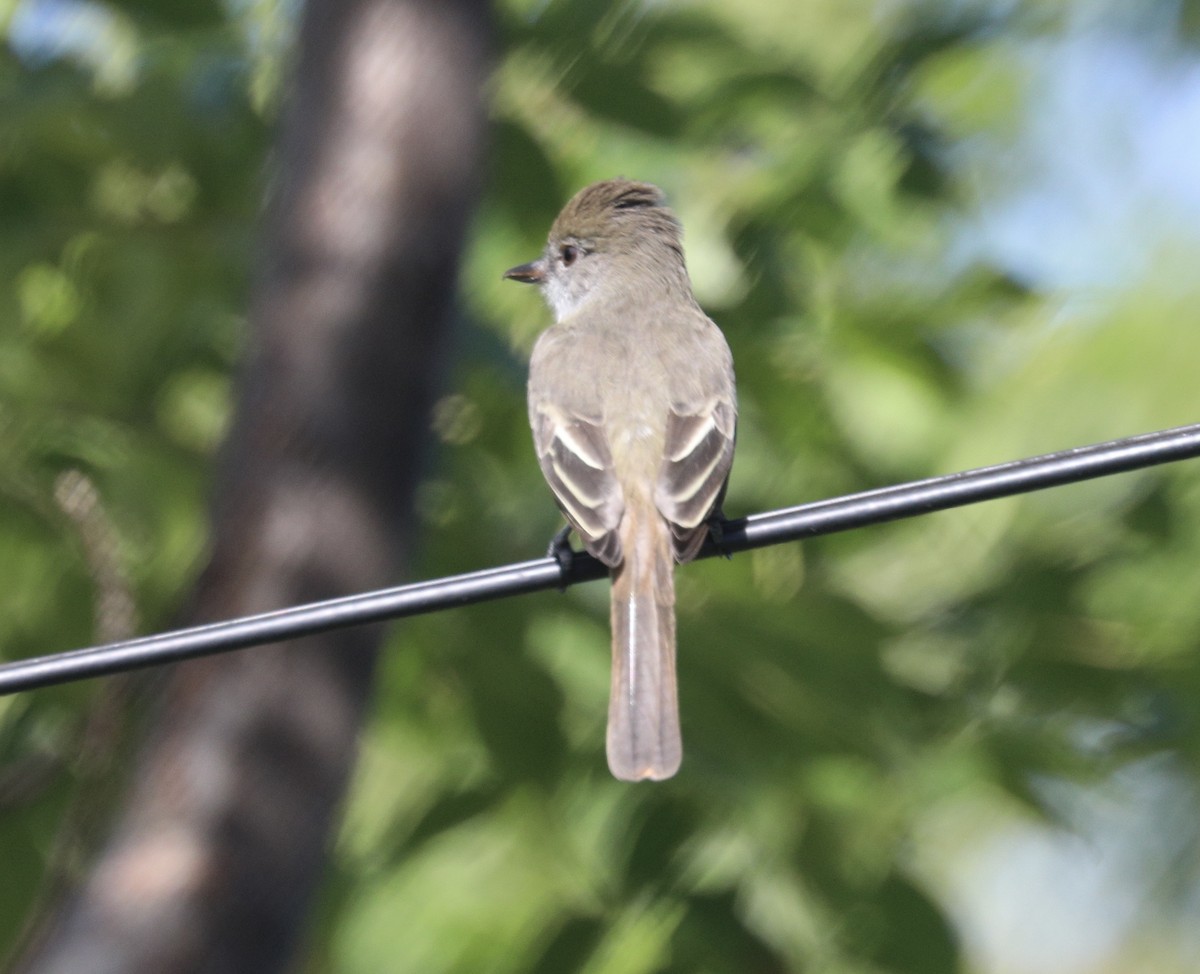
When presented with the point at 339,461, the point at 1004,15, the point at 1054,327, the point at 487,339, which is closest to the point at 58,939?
the point at 339,461

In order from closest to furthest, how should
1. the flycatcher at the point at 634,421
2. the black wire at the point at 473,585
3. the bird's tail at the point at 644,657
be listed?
the black wire at the point at 473,585 → the bird's tail at the point at 644,657 → the flycatcher at the point at 634,421

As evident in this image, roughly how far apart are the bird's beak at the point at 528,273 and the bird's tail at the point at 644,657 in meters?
1.31

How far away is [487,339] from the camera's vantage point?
5.12 m

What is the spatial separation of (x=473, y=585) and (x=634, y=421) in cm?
161

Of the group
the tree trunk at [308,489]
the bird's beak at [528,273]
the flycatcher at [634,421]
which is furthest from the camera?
the bird's beak at [528,273]

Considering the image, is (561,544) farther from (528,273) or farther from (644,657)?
(528,273)

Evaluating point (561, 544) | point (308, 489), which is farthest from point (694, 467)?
point (308, 489)

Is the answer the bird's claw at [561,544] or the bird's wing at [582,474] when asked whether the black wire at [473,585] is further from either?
the bird's claw at [561,544]

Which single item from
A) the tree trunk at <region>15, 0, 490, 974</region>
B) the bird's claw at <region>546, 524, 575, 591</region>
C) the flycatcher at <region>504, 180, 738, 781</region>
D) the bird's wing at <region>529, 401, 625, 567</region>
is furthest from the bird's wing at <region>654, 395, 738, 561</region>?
the tree trunk at <region>15, 0, 490, 974</region>

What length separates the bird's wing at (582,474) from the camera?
4.12 m

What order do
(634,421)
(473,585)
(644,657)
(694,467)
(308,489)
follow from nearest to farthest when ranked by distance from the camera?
(473,585)
(644,657)
(694,467)
(634,421)
(308,489)

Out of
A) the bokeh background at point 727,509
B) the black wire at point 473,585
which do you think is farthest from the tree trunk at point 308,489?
the black wire at point 473,585

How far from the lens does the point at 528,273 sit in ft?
17.6

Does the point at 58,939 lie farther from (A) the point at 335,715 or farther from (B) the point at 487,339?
(B) the point at 487,339
